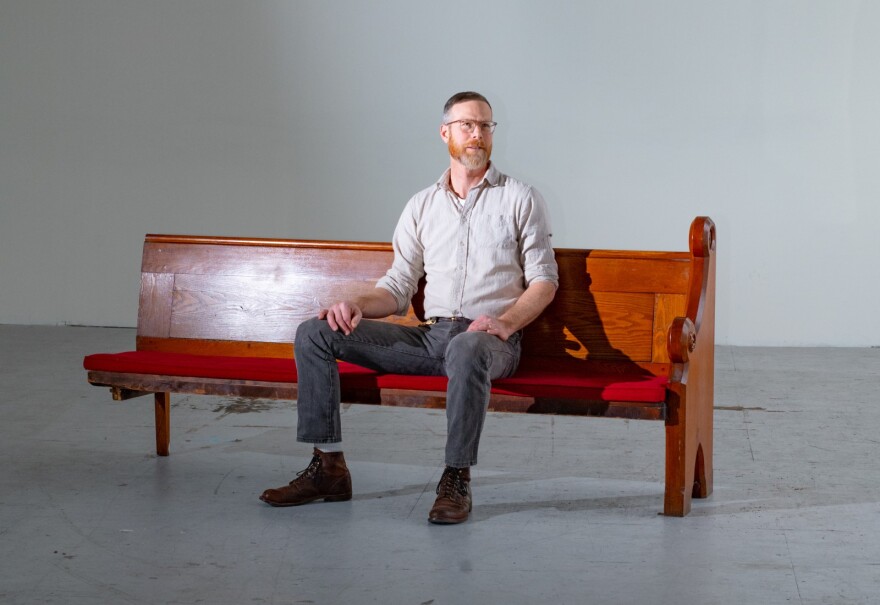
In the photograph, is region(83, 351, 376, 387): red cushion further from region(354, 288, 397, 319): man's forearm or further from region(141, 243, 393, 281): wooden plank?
region(141, 243, 393, 281): wooden plank

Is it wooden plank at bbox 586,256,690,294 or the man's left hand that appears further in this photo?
wooden plank at bbox 586,256,690,294

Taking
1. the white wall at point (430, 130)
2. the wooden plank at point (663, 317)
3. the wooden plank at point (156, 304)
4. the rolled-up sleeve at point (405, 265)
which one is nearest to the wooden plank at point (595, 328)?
the wooden plank at point (663, 317)

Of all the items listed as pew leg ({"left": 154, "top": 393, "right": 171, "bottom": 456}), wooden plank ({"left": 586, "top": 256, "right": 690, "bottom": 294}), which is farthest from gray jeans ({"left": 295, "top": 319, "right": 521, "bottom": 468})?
pew leg ({"left": 154, "top": 393, "right": 171, "bottom": 456})

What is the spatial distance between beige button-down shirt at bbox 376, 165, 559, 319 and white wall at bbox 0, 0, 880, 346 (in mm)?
3679

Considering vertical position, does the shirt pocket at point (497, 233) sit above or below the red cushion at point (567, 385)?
above

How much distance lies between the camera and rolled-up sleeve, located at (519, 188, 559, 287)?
135 inches

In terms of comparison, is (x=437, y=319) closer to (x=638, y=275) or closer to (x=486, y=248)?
(x=486, y=248)

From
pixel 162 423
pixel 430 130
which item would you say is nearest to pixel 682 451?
pixel 162 423

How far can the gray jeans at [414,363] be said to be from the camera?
10.3 feet

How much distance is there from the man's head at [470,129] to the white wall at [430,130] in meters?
3.69

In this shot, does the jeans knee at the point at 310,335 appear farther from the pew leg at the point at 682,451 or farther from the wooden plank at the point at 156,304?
the pew leg at the point at 682,451

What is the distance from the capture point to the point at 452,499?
321cm

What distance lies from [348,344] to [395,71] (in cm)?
421

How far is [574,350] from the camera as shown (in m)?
3.59
